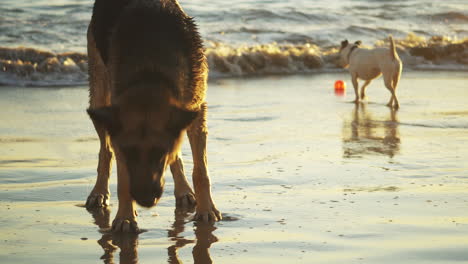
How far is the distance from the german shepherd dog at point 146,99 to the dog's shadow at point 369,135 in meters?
2.51

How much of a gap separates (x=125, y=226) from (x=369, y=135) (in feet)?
14.8

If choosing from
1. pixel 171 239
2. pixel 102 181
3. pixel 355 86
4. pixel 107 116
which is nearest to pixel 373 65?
pixel 355 86

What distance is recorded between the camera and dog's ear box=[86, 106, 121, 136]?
4.19 m

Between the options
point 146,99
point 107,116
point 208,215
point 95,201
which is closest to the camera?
point 107,116

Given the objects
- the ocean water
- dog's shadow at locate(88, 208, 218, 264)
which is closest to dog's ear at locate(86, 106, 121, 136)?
dog's shadow at locate(88, 208, 218, 264)

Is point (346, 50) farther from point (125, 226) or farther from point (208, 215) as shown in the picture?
point (125, 226)

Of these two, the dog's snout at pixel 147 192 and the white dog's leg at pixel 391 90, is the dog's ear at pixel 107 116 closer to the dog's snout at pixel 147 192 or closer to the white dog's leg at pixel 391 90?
the dog's snout at pixel 147 192

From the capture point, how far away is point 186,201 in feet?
19.9

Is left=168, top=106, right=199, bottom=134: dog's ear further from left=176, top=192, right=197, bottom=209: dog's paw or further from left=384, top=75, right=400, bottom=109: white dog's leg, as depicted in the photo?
left=384, top=75, right=400, bottom=109: white dog's leg

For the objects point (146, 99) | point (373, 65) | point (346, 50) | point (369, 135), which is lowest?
point (369, 135)

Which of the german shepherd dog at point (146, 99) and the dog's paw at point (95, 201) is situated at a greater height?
the german shepherd dog at point (146, 99)

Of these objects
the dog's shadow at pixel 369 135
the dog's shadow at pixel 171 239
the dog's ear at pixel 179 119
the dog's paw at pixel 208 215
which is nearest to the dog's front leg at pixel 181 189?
the dog's shadow at pixel 171 239

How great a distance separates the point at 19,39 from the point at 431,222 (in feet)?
47.9

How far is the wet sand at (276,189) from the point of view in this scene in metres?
4.80
